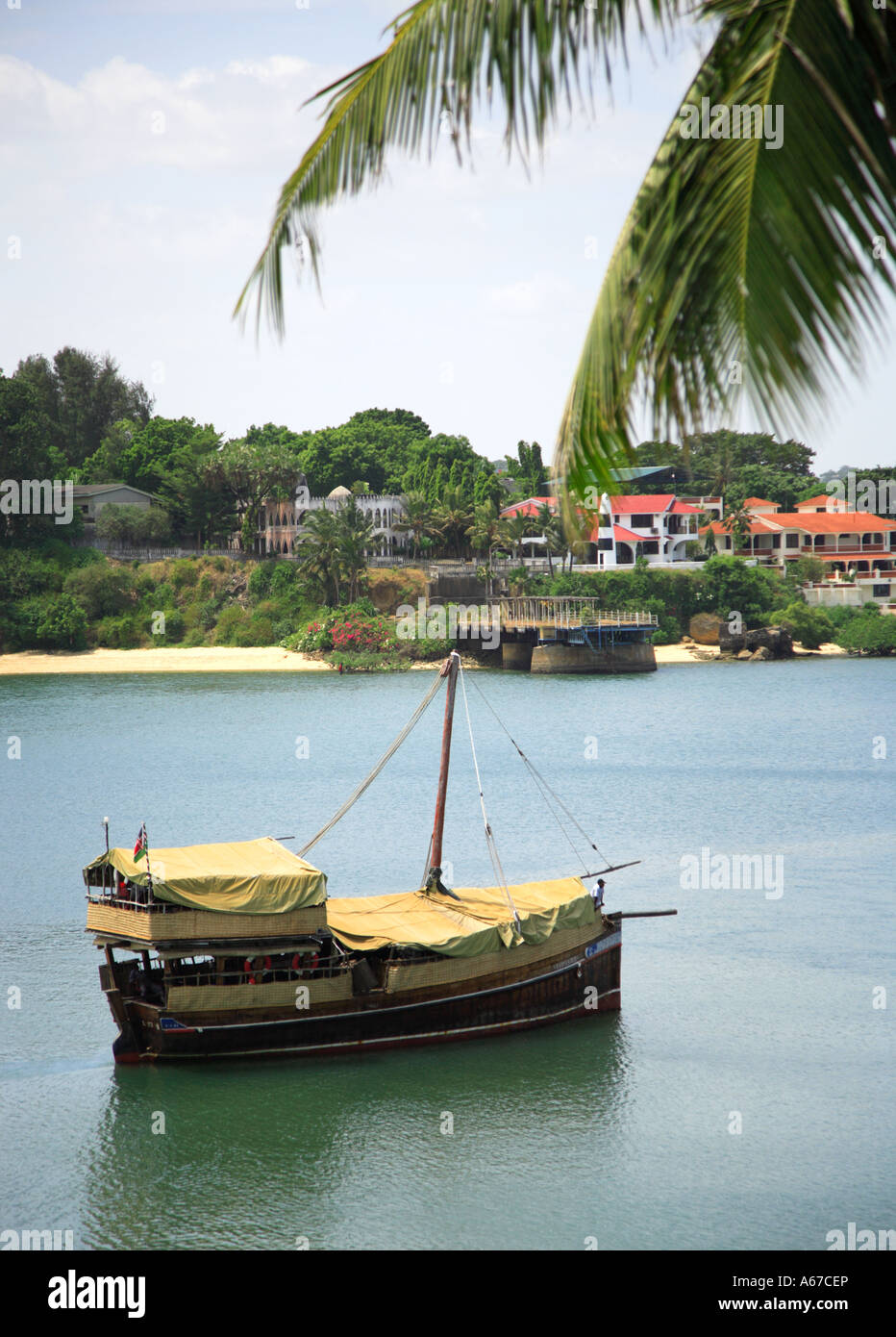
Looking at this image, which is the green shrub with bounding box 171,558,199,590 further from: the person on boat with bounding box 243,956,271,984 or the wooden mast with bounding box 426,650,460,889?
the person on boat with bounding box 243,956,271,984

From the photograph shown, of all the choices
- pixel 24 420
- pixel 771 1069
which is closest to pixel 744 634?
pixel 24 420

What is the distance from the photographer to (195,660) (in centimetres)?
10581

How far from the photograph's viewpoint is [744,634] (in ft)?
352

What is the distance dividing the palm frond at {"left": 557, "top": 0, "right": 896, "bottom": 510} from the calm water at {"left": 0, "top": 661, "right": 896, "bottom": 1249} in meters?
15.9

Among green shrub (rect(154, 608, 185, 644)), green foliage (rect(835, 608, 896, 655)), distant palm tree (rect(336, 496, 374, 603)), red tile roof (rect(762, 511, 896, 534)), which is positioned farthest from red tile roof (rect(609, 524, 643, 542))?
green shrub (rect(154, 608, 185, 644))

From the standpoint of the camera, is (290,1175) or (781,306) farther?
(290,1175)

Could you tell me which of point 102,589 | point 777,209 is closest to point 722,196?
point 777,209

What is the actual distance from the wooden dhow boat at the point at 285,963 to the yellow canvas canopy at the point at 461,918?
45mm

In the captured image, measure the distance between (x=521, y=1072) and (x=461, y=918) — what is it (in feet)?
11.9

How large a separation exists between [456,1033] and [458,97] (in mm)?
20720

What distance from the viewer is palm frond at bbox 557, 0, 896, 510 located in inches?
233
